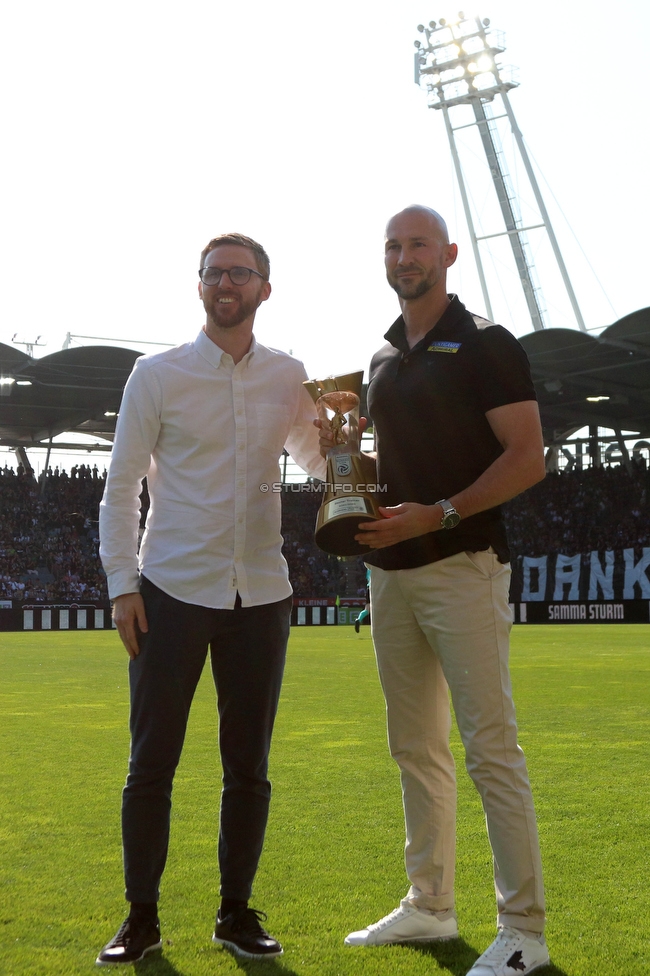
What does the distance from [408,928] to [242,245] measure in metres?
2.51

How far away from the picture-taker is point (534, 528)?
41688 millimetres

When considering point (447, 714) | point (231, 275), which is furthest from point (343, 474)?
Answer: point (447, 714)

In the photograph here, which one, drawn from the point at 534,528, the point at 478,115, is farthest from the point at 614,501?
the point at 478,115

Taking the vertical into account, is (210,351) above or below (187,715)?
above

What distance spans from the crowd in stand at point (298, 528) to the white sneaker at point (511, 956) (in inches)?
1378

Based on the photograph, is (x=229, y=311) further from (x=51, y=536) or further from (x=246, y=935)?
(x=51, y=536)

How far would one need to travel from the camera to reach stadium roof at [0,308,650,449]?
2958cm

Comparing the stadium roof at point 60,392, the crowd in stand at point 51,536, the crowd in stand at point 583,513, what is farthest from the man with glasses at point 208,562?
the crowd in stand at point 583,513

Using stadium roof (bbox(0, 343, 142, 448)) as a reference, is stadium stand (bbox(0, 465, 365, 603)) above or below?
below

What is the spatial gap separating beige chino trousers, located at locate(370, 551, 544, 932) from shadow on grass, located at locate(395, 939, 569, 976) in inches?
5.1

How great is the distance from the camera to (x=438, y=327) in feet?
12.2

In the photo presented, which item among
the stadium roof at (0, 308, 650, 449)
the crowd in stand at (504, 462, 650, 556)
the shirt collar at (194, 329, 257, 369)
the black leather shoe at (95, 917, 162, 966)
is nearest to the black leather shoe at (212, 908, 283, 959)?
the black leather shoe at (95, 917, 162, 966)

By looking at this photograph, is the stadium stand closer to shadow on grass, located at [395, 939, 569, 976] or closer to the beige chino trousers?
the beige chino trousers

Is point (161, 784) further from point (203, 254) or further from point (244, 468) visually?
point (203, 254)
